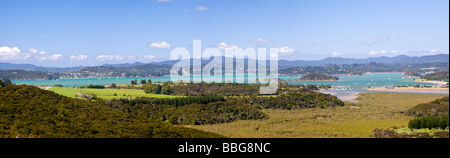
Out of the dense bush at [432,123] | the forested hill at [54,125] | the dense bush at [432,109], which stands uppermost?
the forested hill at [54,125]

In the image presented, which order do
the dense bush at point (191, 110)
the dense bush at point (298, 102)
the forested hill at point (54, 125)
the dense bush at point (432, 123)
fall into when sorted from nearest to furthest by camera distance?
1. the forested hill at point (54, 125)
2. the dense bush at point (432, 123)
3. the dense bush at point (191, 110)
4. the dense bush at point (298, 102)

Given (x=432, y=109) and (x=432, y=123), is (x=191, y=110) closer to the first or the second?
(x=432, y=123)

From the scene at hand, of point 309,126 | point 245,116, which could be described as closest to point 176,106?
point 245,116

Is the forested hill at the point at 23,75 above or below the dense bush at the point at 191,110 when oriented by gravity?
above

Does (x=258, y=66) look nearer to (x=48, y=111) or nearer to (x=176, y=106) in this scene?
(x=176, y=106)

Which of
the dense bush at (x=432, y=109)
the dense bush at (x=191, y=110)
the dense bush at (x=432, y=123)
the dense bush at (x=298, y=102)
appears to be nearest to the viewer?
the dense bush at (x=432, y=123)

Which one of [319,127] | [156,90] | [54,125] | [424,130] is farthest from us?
[156,90]

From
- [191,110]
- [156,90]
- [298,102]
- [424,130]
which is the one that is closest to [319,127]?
[424,130]

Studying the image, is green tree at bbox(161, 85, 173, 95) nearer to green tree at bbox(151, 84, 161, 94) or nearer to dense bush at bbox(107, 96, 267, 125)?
green tree at bbox(151, 84, 161, 94)

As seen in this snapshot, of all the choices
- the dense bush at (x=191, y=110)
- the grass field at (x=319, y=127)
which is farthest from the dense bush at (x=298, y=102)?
the grass field at (x=319, y=127)

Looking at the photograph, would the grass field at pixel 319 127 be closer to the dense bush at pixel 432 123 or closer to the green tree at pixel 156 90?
the dense bush at pixel 432 123

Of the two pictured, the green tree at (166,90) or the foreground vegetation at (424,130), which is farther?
the green tree at (166,90)
